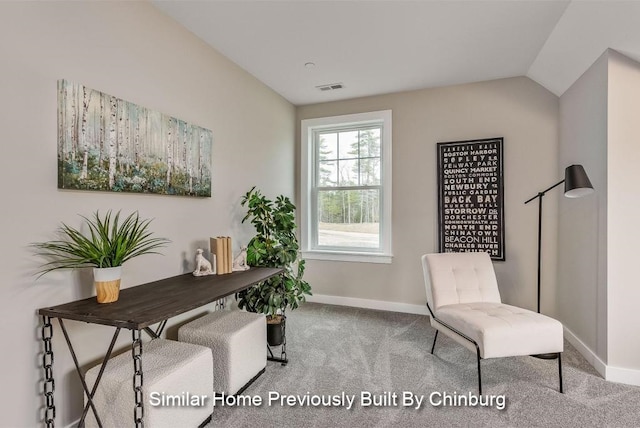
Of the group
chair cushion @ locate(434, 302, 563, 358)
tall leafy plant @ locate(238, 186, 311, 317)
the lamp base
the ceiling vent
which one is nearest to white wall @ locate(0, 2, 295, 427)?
tall leafy plant @ locate(238, 186, 311, 317)

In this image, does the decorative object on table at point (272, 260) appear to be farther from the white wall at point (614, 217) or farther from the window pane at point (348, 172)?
the white wall at point (614, 217)

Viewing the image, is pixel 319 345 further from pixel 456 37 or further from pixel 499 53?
pixel 499 53

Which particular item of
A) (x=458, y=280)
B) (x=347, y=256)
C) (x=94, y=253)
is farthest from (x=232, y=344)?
(x=347, y=256)

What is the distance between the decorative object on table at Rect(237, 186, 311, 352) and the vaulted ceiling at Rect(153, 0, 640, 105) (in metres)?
1.25

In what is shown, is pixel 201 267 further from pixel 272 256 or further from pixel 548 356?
pixel 548 356

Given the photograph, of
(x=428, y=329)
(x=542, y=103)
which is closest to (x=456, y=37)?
(x=542, y=103)

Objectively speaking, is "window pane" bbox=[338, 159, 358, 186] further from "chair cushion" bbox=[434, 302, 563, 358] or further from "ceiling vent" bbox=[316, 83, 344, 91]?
"chair cushion" bbox=[434, 302, 563, 358]

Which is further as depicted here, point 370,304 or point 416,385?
point 370,304

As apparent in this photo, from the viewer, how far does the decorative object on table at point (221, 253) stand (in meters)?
2.40

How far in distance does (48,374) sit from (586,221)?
3.65 metres

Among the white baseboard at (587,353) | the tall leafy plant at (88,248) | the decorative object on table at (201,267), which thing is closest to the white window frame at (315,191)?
the white baseboard at (587,353)

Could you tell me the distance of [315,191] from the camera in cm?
421

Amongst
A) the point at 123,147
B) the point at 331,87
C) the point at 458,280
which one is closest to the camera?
the point at 123,147

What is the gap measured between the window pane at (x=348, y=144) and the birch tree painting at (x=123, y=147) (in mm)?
1948
